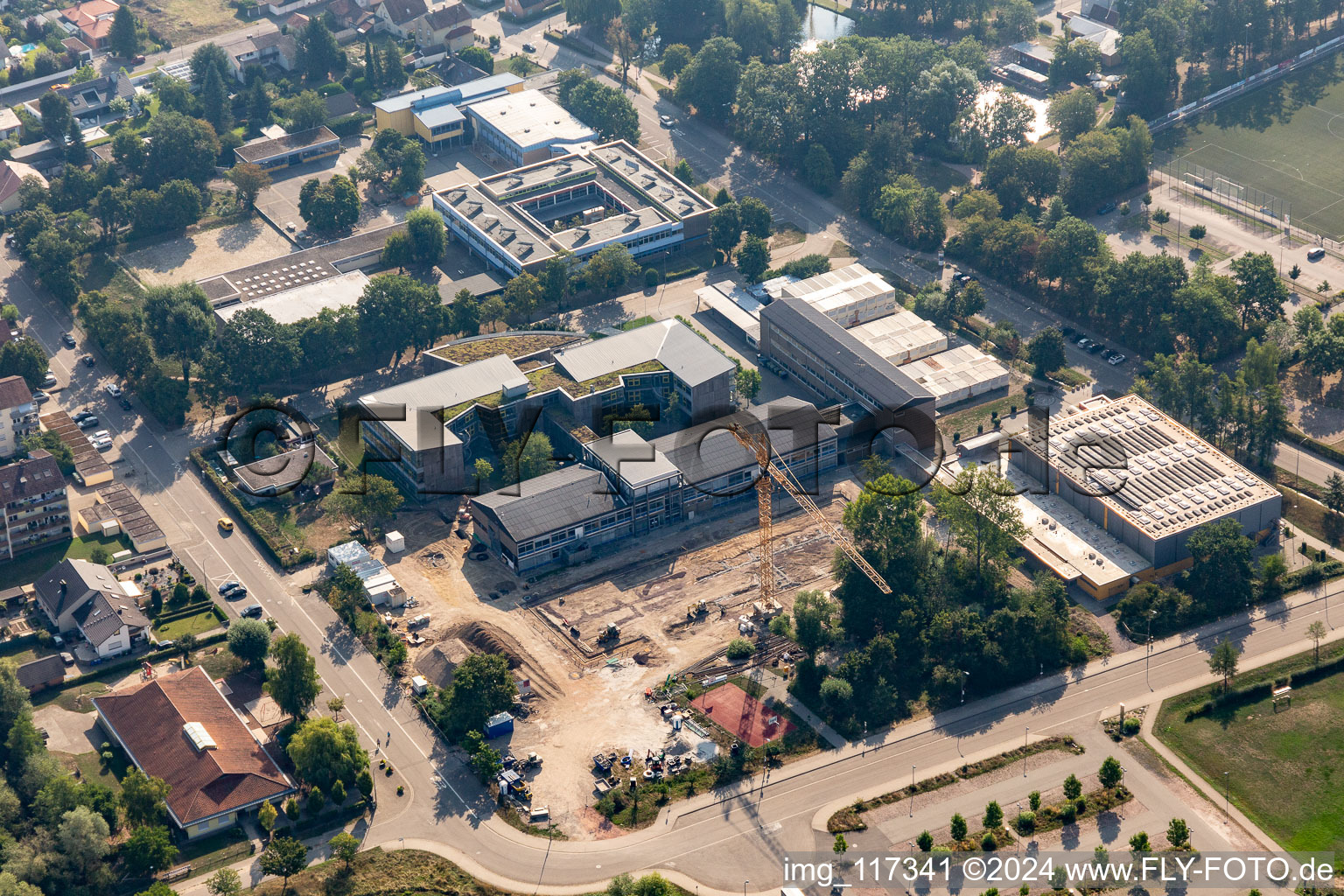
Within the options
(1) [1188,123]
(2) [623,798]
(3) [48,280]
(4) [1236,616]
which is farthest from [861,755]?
(1) [1188,123]

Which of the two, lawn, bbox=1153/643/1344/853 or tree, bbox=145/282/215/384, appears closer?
lawn, bbox=1153/643/1344/853

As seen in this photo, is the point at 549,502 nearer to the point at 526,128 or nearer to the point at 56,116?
the point at 526,128

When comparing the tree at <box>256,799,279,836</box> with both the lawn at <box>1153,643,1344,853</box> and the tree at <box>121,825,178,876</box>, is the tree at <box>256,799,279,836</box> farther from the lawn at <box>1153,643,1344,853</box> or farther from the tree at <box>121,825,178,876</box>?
the lawn at <box>1153,643,1344,853</box>

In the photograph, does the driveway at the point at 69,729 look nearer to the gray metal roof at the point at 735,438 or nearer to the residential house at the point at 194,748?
the residential house at the point at 194,748

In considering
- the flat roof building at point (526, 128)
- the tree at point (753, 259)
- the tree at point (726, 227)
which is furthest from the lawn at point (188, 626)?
the flat roof building at point (526, 128)

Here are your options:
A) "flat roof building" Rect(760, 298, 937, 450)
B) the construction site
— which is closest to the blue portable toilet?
the construction site

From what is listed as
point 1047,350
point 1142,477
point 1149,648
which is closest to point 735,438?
point 1047,350
